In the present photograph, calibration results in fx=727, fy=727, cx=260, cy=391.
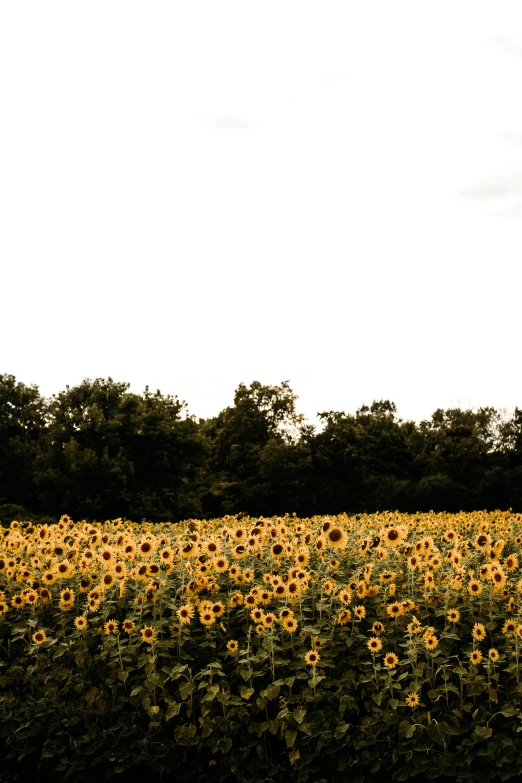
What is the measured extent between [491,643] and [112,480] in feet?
73.4

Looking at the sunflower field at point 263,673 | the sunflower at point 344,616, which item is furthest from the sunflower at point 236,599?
the sunflower at point 344,616

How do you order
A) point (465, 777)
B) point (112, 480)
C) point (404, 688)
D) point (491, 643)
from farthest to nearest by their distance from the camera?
point (112, 480), point (491, 643), point (404, 688), point (465, 777)

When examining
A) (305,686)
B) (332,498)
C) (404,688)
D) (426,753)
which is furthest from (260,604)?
(332,498)

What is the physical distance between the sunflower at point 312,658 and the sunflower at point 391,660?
440mm

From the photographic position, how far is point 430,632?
478cm

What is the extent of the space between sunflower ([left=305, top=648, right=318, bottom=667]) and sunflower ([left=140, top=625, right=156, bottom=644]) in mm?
1076

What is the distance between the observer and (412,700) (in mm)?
4555

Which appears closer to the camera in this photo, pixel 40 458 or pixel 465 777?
pixel 465 777

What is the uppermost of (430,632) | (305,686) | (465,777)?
(430,632)

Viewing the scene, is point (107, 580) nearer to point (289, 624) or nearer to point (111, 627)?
point (111, 627)

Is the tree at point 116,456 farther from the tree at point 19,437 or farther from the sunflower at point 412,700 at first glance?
the sunflower at point 412,700

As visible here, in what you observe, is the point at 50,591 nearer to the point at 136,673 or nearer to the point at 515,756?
the point at 136,673

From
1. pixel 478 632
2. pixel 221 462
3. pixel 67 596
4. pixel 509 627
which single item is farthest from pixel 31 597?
pixel 221 462

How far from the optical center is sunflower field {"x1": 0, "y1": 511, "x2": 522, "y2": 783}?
456cm
